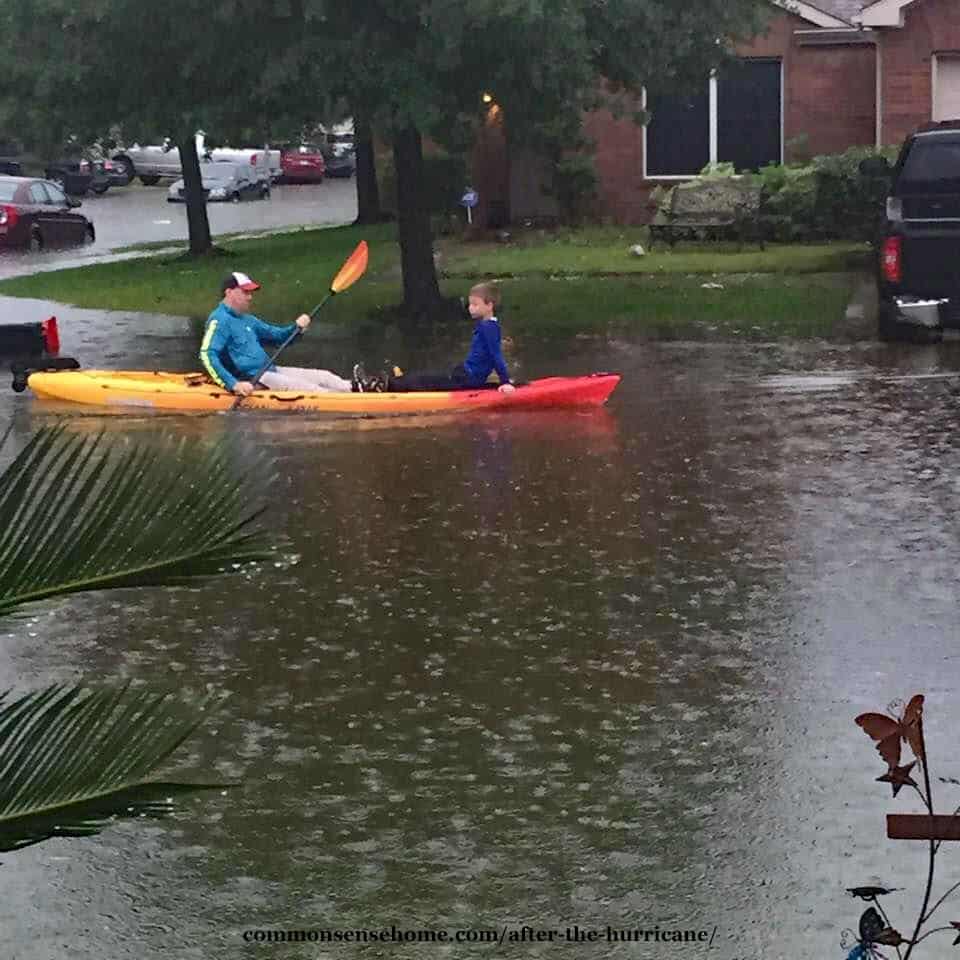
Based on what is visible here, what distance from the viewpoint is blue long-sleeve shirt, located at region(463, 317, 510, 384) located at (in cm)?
1619

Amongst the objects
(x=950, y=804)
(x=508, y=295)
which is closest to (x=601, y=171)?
(x=508, y=295)

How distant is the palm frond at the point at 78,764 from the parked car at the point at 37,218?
40007 mm

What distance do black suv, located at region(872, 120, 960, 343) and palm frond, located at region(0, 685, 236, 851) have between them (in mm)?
17134

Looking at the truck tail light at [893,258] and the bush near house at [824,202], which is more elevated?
the truck tail light at [893,258]

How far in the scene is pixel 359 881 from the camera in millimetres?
6590

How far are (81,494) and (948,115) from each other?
105 feet

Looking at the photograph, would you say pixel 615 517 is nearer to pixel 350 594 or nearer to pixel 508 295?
pixel 350 594

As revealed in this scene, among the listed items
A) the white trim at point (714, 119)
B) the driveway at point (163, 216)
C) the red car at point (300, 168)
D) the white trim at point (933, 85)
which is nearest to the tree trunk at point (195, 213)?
the driveway at point (163, 216)

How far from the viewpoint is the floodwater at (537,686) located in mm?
6402

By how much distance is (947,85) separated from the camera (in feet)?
113

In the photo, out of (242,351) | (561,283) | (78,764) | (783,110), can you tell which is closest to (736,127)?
(783,110)

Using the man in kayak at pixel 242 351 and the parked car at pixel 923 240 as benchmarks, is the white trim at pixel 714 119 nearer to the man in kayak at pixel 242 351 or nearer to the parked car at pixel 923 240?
the parked car at pixel 923 240

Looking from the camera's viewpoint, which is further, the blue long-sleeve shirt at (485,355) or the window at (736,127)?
the window at (736,127)

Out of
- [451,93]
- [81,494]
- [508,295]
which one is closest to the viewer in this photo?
[81,494]
